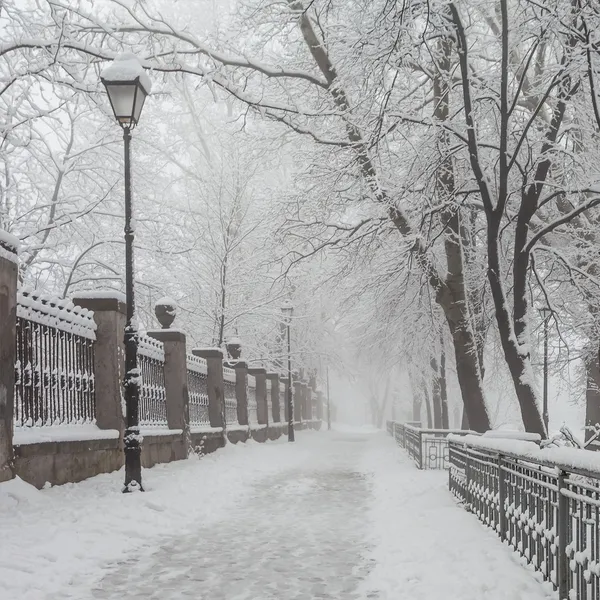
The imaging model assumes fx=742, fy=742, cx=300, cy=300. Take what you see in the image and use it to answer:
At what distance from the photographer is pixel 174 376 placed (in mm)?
14992

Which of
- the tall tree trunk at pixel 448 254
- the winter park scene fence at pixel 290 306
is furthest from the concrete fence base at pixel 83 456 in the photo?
the tall tree trunk at pixel 448 254

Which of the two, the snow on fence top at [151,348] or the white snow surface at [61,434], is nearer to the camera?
the white snow surface at [61,434]

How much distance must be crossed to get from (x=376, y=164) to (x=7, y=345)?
9734 mm

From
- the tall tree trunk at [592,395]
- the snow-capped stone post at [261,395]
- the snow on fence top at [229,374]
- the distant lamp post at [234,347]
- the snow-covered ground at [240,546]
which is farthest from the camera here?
the snow-capped stone post at [261,395]

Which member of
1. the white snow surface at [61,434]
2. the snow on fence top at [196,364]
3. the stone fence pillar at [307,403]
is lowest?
the stone fence pillar at [307,403]

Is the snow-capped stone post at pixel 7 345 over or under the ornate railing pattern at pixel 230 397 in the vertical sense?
over

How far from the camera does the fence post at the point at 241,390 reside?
23.3 meters

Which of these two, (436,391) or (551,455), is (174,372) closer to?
(551,455)

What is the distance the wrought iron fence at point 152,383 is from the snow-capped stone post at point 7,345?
186 inches

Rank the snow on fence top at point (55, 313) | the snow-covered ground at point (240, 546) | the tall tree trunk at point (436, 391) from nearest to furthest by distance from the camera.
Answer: the snow-covered ground at point (240, 546)
the snow on fence top at point (55, 313)
the tall tree trunk at point (436, 391)

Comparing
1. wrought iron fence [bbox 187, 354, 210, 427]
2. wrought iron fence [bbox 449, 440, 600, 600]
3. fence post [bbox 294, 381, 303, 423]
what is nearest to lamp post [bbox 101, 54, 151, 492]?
wrought iron fence [bbox 449, 440, 600, 600]

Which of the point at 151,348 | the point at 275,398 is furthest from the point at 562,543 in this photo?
the point at 275,398

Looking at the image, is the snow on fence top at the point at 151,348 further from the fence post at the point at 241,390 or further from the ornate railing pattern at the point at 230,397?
the fence post at the point at 241,390

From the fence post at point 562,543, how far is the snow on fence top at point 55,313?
586 centimetres
